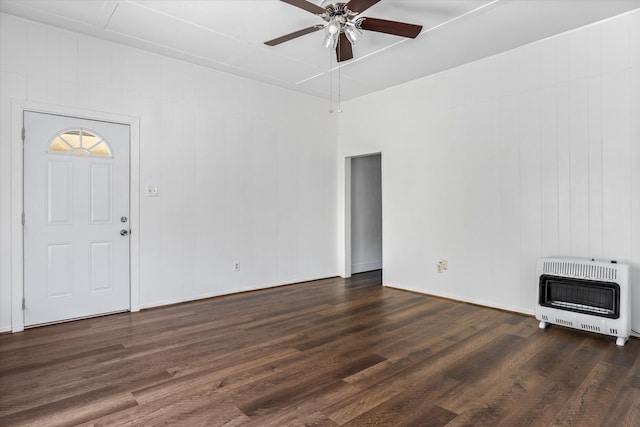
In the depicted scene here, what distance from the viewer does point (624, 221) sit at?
129 inches

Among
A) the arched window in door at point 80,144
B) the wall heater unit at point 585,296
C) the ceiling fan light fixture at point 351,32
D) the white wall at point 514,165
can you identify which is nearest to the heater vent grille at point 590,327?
the wall heater unit at point 585,296

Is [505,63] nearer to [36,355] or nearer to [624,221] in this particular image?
[624,221]

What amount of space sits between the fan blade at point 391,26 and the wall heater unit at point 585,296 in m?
2.44

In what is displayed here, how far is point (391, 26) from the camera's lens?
9.34ft

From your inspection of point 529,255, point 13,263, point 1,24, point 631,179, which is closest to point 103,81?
point 1,24

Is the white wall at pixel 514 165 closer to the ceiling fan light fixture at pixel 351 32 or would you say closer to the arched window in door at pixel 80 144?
the ceiling fan light fixture at pixel 351 32

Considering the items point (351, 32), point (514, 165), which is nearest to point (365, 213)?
point (514, 165)

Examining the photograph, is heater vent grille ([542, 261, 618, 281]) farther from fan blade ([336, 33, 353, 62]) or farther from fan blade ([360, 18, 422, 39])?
fan blade ([336, 33, 353, 62])

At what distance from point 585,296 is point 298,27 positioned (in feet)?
11.8

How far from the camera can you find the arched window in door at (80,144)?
11.9 ft

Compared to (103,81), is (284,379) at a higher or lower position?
lower

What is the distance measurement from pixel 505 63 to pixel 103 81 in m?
4.32

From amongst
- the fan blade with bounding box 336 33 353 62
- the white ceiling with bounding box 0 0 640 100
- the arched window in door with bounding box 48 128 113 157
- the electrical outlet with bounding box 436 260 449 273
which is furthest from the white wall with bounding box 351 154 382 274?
the arched window in door with bounding box 48 128 113 157

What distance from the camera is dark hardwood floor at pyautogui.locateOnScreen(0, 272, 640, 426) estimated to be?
205 cm
